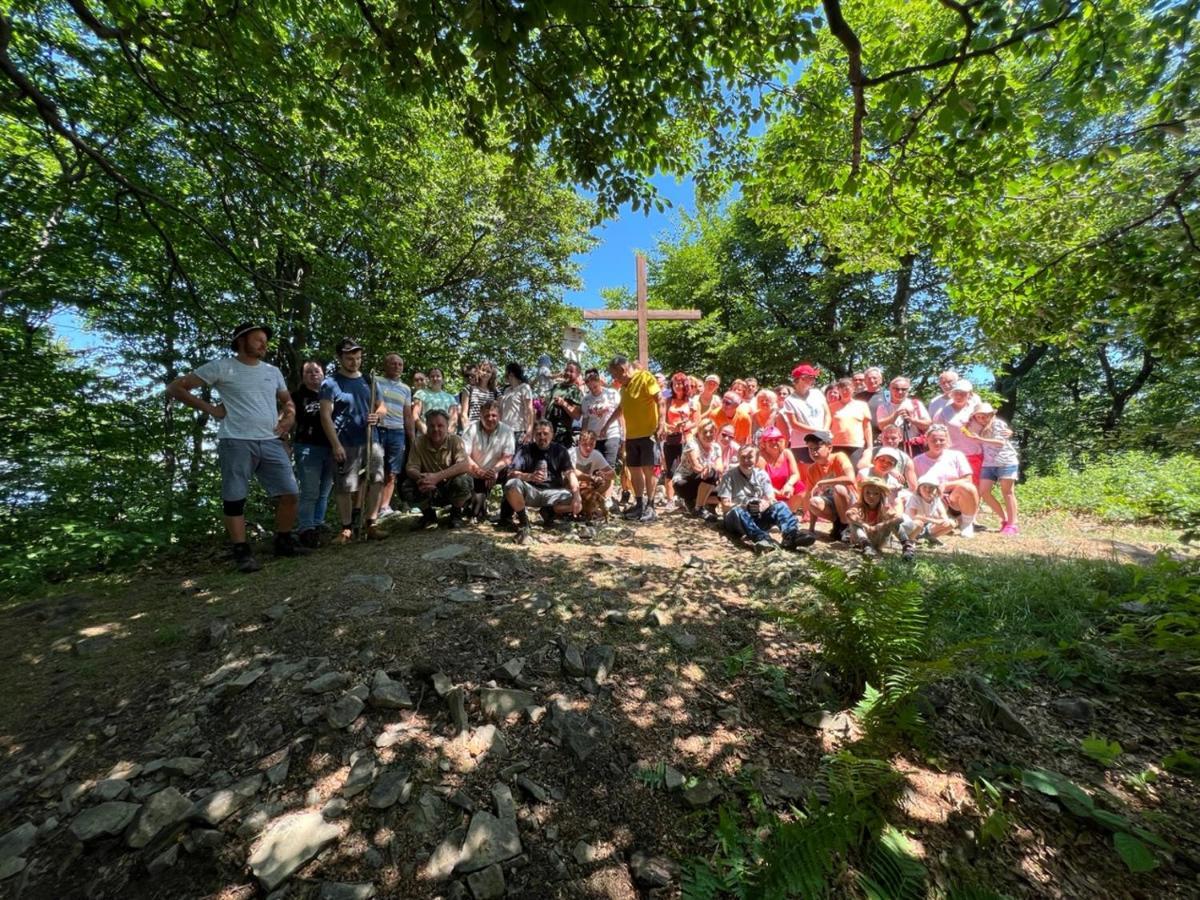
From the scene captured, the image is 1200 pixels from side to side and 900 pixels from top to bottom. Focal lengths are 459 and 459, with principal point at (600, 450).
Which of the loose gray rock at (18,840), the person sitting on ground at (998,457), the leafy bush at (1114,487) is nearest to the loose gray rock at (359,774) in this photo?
the loose gray rock at (18,840)

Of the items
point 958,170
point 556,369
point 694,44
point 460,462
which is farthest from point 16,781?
point 556,369

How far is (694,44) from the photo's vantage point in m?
3.19

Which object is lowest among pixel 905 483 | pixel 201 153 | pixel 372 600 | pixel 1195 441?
pixel 372 600

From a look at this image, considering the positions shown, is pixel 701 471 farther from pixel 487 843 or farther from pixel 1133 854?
pixel 487 843

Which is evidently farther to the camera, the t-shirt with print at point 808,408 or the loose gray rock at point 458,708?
the t-shirt with print at point 808,408

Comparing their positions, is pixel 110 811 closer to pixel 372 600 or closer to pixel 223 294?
pixel 372 600

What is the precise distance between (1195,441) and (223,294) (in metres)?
10.3

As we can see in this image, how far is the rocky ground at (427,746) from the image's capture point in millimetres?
1773

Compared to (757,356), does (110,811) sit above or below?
below

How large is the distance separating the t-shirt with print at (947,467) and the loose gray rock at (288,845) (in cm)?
680

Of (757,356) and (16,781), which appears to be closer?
(16,781)

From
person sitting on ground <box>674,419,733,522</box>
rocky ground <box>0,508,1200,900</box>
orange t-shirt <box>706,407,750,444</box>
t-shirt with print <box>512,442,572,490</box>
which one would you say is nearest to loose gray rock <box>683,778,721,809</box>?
rocky ground <box>0,508,1200,900</box>

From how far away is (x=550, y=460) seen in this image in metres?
5.85

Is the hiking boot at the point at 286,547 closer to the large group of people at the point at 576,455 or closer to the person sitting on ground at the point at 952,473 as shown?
the large group of people at the point at 576,455
